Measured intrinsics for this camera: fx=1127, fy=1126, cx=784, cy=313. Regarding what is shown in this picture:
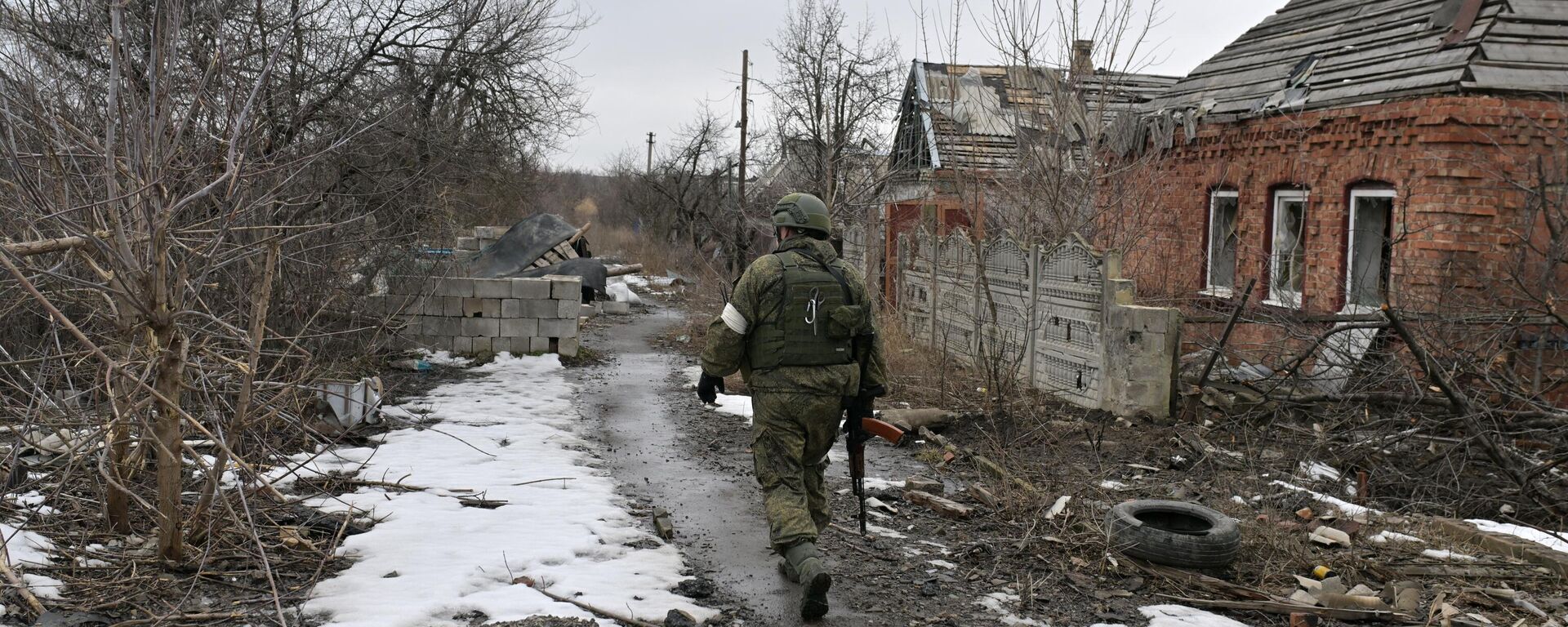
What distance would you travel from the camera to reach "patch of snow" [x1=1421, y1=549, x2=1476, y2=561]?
225 inches

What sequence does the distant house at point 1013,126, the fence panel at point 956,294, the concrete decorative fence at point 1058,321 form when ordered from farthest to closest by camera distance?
the fence panel at point 956,294
the distant house at point 1013,126
the concrete decorative fence at point 1058,321

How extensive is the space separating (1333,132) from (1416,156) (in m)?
1.28

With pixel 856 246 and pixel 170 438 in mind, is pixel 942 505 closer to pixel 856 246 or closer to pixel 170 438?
pixel 170 438

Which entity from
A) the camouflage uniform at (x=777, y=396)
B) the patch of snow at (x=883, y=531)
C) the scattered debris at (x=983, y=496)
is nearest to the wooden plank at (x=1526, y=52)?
the scattered debris at (x=983, y=496)

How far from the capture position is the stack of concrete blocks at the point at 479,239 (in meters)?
21.2

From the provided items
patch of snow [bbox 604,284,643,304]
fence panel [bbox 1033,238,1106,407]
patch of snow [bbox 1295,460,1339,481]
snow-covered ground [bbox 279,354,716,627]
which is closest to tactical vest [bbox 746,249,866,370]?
snow-covered ground [bbox 279,354,716,627]

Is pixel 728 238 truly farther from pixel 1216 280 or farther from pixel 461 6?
pixel 1216 280

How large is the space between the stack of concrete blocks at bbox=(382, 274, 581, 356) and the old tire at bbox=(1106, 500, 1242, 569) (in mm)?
9432

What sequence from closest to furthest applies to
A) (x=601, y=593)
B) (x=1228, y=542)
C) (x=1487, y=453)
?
(x=601, y=593) < (x=1228, y=542) < (x=1487, y=453)

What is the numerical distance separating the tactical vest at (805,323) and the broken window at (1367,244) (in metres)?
8.58

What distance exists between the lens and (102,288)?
439 cm

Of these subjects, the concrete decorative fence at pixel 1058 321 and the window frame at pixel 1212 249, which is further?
the window frame at pixel 1212 249

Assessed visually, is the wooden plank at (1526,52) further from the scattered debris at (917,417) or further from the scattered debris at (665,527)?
the scattered debris at (665,527)

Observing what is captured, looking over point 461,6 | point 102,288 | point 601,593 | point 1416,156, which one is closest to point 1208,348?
point 1416,156
